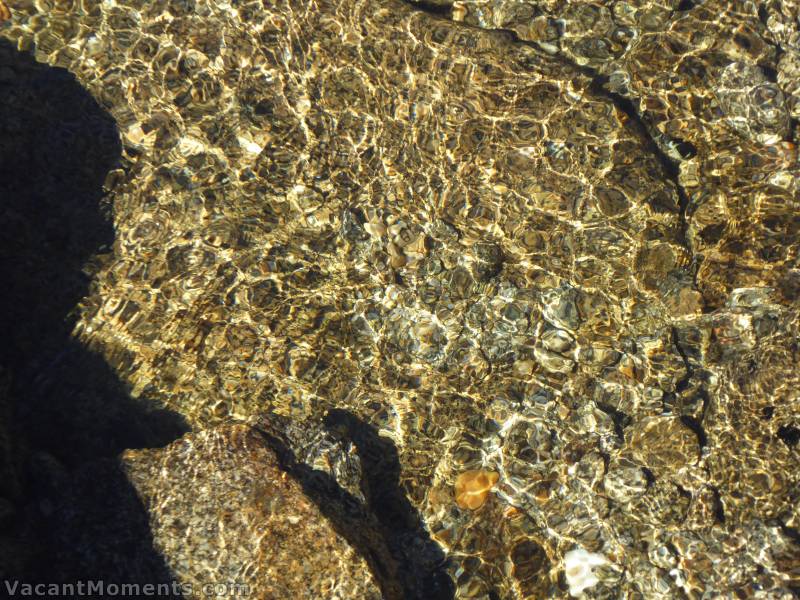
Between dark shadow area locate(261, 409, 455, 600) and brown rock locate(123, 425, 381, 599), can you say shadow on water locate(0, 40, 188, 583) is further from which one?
dark shadow area locate(261, 409, 455, 600)

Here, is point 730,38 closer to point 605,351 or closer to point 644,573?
point 605,351

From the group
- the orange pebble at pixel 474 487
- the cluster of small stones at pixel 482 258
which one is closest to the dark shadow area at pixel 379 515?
the cluster of small stones at pixel 482 258

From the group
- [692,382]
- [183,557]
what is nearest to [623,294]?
[692,382]

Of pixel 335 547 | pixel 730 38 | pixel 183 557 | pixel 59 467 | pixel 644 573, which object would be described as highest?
pixel 730 38

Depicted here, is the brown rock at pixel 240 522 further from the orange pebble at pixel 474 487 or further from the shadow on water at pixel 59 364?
the orange pebble at pixel 474 487

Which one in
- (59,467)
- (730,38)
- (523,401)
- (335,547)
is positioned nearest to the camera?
(335,547)

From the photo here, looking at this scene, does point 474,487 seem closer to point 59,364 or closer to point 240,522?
point 240,522

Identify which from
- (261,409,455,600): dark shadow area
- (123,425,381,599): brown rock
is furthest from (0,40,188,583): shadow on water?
(261,409,455,600): dark shadow area
